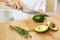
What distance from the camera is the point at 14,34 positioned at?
3.18ft

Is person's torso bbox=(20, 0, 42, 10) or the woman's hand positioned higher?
the woman's hand

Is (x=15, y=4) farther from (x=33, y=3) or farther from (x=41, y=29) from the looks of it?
(x=41, y=29)

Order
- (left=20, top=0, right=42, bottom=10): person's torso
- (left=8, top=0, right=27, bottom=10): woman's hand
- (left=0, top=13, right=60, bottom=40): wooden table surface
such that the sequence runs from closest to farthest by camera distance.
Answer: (left=0, top=13, right=60, bottom=40): wooden table surface → (left=8, top=0, right=27, bottom=10): woman's hand → (left=20, top=0, right=42, bottom=10): person's torso

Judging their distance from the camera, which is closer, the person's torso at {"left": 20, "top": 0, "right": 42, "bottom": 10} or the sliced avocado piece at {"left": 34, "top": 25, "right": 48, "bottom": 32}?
the sliced avocado piece at {"left": 34, "top": 25, "right": 48, "bottom": 32}

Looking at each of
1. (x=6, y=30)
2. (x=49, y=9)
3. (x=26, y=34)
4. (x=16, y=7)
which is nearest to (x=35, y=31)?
(x=26, y=34)

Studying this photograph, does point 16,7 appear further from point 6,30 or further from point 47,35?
point 47,35

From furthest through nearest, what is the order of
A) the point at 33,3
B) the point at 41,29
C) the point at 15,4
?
the point at 33,3, the point at 15,4, the point at 41,29

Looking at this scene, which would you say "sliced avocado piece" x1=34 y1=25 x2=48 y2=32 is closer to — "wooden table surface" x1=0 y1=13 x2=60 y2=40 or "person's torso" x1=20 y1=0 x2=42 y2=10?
"wooden table surface" x1=0 y1=13 x2=60 y2=40

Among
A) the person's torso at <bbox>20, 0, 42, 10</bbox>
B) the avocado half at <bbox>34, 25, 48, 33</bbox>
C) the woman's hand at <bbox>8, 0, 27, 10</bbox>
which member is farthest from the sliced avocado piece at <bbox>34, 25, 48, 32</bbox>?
the person's torso at <bbox>20, 0, 42, 10</bbox>

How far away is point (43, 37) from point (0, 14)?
67 centimetres

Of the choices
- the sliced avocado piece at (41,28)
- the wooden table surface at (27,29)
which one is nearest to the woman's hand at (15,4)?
the wooden table surface at (27,29)

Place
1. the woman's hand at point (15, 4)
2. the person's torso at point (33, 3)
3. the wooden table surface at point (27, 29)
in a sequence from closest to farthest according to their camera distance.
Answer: the wooden table surface at point (27, 29)
the woman's hand at point (15, 4)
the person's torso at point (33, 3)

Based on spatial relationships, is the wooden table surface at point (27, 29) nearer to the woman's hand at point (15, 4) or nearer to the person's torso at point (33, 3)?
the woman's hand at point (15, 4)

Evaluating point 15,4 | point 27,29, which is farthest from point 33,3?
point 27,29
